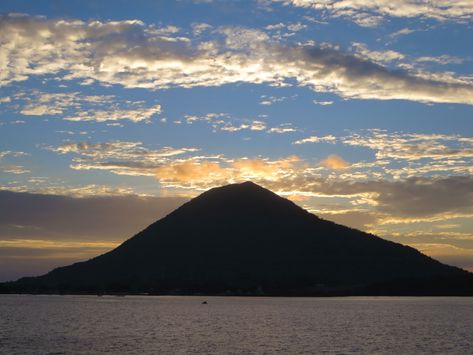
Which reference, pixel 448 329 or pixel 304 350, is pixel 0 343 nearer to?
pixel 304 350

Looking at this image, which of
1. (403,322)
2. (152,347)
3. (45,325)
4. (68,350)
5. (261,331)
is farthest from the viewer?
(403,322)

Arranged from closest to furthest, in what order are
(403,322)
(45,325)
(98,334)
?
(98,334) < (45,325) < (403,322)

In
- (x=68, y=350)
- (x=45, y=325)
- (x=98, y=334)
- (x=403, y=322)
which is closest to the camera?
(x=68, y=350)

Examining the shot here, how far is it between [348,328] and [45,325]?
48476mm

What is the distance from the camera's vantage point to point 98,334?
97562 millimetres

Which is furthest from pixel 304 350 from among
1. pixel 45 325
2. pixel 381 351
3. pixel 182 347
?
pixel 45 325

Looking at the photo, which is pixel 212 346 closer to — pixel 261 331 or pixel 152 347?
pixel 152 347

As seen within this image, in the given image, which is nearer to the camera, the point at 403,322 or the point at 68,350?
Result: the point at 68,350

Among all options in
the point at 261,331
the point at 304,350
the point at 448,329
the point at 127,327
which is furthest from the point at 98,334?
the point at 448,329

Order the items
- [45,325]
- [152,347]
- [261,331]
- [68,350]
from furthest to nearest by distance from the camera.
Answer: [45,325]
[261,331]
[152,347]
[68,350]

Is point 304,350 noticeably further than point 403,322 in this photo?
No

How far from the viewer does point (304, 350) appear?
80.4 meters

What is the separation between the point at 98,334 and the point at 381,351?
127 feet

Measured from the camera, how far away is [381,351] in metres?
80.4
